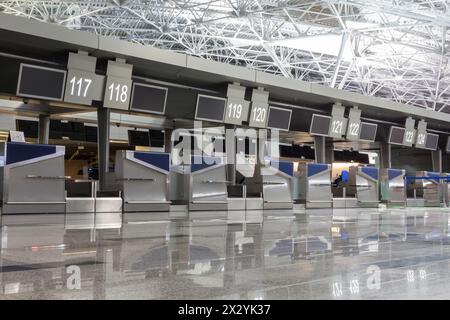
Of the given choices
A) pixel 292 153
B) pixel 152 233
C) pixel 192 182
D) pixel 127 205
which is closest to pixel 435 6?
pixel 292 153

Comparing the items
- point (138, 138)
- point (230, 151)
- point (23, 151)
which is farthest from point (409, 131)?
point (23, 151)

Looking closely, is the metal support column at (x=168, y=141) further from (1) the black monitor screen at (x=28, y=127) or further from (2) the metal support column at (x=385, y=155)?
(2) the metal support column at (x=385, y=155)

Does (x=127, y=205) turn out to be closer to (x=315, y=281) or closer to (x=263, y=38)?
(x=315, y=281)

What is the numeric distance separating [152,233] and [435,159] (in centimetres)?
2356

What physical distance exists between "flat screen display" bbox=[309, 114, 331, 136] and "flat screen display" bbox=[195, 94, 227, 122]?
4.46 meters

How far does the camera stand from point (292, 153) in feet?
95.2

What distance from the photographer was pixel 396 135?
2286 cm

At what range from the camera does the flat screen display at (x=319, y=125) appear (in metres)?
19.1

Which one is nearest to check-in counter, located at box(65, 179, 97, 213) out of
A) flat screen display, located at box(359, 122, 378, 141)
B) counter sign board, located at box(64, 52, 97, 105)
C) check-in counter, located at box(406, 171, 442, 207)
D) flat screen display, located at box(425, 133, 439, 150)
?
counter sign board, located at box(64, 52, 97, 105)

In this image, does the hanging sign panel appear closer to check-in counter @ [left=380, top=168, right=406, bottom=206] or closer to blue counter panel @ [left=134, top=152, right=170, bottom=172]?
check-in counter @ [left=380, top=168, right=406, bottom=206]

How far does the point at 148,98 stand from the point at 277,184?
5.21 meters

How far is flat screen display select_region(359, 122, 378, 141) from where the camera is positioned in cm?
2109

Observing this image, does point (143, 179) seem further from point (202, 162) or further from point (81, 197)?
point (202, 162)

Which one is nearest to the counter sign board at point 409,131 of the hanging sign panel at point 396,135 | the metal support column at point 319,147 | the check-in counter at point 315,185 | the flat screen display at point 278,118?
the hanging sign panel at point 396,135
